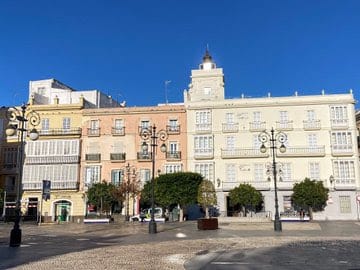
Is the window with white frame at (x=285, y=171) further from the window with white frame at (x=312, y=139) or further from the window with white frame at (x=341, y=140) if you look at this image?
the window with white frame at (x=341, y=140)

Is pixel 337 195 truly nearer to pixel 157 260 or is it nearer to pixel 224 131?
pixel 224 131

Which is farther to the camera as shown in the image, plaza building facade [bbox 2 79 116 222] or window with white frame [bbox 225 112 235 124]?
plaza building facade [bbox 2 79 116 222]

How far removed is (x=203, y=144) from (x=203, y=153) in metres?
1.07

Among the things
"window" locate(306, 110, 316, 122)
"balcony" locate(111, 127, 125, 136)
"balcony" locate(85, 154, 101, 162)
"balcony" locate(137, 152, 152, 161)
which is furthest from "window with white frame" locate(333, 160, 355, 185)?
"balcony" locate(85, 154, 101, 162)

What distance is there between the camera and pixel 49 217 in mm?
49250

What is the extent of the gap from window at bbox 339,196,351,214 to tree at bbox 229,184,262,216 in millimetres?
8393

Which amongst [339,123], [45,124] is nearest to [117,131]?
[45,124]

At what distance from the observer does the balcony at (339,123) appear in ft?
152

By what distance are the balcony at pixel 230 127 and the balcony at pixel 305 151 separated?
215 inches

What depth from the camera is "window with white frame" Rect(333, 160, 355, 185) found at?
4506 cm

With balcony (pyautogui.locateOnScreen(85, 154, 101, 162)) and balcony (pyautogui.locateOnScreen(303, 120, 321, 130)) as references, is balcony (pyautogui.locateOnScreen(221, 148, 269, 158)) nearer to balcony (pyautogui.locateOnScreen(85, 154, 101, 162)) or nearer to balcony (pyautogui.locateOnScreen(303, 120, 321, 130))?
balcony (pyautogui.locateOnScreen(303, 120, 321, 130))

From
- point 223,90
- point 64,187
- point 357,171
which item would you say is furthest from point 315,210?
point 64,187

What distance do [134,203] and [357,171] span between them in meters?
24.2

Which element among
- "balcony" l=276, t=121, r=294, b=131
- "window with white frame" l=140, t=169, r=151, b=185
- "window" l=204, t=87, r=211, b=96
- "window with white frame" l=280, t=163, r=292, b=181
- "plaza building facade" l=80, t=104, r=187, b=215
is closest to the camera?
"window with white frame" l=280, t=163, r=292, b=181
